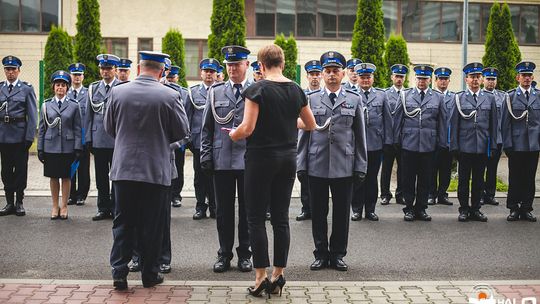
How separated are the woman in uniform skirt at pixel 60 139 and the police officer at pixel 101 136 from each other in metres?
0.22

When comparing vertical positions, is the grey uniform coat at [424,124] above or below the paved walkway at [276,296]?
above

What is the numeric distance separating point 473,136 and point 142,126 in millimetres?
5814

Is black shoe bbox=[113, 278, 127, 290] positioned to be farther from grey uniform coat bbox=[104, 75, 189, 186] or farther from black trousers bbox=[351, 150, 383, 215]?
black trousers bbox=[351, 150, 383, 215]

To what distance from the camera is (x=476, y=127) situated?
10.4 m

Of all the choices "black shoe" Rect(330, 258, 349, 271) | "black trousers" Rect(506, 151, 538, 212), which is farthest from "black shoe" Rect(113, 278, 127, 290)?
"black trousers" Rect(506, 151, 538, 212)

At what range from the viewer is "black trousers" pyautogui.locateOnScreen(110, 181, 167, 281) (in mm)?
6449

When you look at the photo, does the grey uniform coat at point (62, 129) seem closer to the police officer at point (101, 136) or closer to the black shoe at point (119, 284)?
the police officer at point (101, 136)

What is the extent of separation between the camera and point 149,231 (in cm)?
649

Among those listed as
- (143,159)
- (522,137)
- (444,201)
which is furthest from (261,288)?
(444,201)

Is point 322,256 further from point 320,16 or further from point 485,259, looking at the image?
point 320,16

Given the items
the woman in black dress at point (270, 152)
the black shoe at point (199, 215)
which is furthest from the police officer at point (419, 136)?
the woman in black dress at point (270, 152)

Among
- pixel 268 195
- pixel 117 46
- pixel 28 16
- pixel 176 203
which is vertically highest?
pixel 28 16

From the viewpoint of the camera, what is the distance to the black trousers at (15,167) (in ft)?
34.7

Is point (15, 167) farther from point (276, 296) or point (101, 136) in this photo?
point (276, 296)
